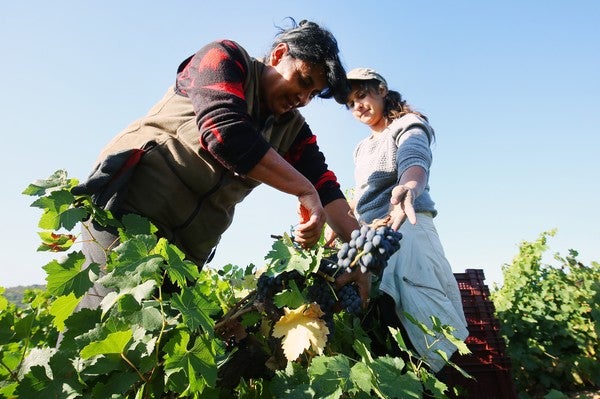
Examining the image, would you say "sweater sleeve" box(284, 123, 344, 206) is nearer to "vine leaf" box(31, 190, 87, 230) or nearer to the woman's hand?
the woman's hand

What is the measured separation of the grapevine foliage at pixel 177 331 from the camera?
37.4 inches

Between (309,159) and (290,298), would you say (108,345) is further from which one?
(309,159)

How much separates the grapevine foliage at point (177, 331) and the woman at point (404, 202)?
46 cm

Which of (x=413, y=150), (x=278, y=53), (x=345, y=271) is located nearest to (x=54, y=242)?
(x=345, y=271)

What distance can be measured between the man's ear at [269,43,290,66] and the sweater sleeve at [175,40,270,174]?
0.36m

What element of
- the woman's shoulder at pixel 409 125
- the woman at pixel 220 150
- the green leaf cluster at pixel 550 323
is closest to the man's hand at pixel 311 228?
the woman at pixel 220 150

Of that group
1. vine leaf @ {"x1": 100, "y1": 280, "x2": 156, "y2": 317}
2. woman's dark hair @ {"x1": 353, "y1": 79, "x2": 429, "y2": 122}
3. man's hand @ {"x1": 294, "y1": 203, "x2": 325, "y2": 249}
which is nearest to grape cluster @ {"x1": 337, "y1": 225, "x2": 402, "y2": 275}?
man's hand @ {"x1": 294, "y1": 203, "x2": 325, "y2": 249}

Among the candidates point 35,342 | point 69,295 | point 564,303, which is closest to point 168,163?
point 69,295

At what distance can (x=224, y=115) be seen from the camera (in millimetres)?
1411


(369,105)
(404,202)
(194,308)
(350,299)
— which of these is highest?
(369,105)

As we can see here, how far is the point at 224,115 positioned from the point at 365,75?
1517 mm

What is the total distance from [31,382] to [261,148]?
0.87 m

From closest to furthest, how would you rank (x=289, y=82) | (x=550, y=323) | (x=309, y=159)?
(x=289, y=82) < (x=309, y=159) < (x=550, y=323)

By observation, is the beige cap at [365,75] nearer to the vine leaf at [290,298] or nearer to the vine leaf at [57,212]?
the vine leaf at [290,298]
